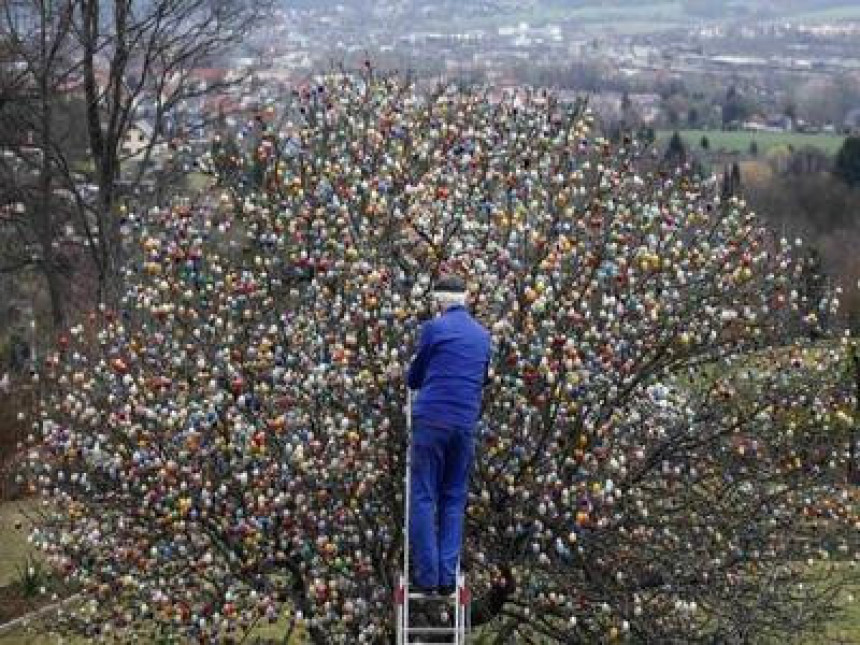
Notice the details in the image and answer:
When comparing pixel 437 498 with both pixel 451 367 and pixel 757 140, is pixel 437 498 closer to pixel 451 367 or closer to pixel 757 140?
pixel 451 367

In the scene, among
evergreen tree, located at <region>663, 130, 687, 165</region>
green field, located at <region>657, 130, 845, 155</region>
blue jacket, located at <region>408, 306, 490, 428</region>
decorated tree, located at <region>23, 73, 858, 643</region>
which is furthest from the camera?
green field, located at <region>657, 130, 845, 155</region>

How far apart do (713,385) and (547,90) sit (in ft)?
12.9

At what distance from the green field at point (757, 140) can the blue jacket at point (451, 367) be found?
7475 cm

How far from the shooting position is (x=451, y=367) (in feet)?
29.3

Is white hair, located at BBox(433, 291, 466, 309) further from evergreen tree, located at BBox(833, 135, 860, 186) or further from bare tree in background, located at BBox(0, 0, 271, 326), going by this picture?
evergreen tree, located at BBox(833, 135, 860, 186)

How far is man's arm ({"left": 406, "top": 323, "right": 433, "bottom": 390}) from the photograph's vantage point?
8969mm

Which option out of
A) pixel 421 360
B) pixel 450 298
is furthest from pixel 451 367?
pixel 450 298

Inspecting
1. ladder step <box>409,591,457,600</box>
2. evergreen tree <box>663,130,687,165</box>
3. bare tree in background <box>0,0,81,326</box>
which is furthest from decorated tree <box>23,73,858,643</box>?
bare tree in background <box>0,0,81,326</box>

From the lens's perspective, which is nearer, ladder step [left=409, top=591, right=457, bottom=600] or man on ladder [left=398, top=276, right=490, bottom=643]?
man on ladder [left=398, top=276, right=490, bottom=643]

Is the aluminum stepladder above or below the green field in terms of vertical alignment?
above

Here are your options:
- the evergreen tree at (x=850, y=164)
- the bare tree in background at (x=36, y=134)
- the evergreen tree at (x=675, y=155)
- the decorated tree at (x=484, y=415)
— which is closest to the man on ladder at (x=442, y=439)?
the decorated tree at (x=484, y=415)

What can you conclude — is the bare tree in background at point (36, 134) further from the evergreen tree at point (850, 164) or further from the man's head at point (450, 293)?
the evergreen tree at point (850, 164)

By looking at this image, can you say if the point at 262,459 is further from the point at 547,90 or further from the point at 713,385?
the point at 547,90

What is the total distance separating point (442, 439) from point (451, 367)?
0.48 m
